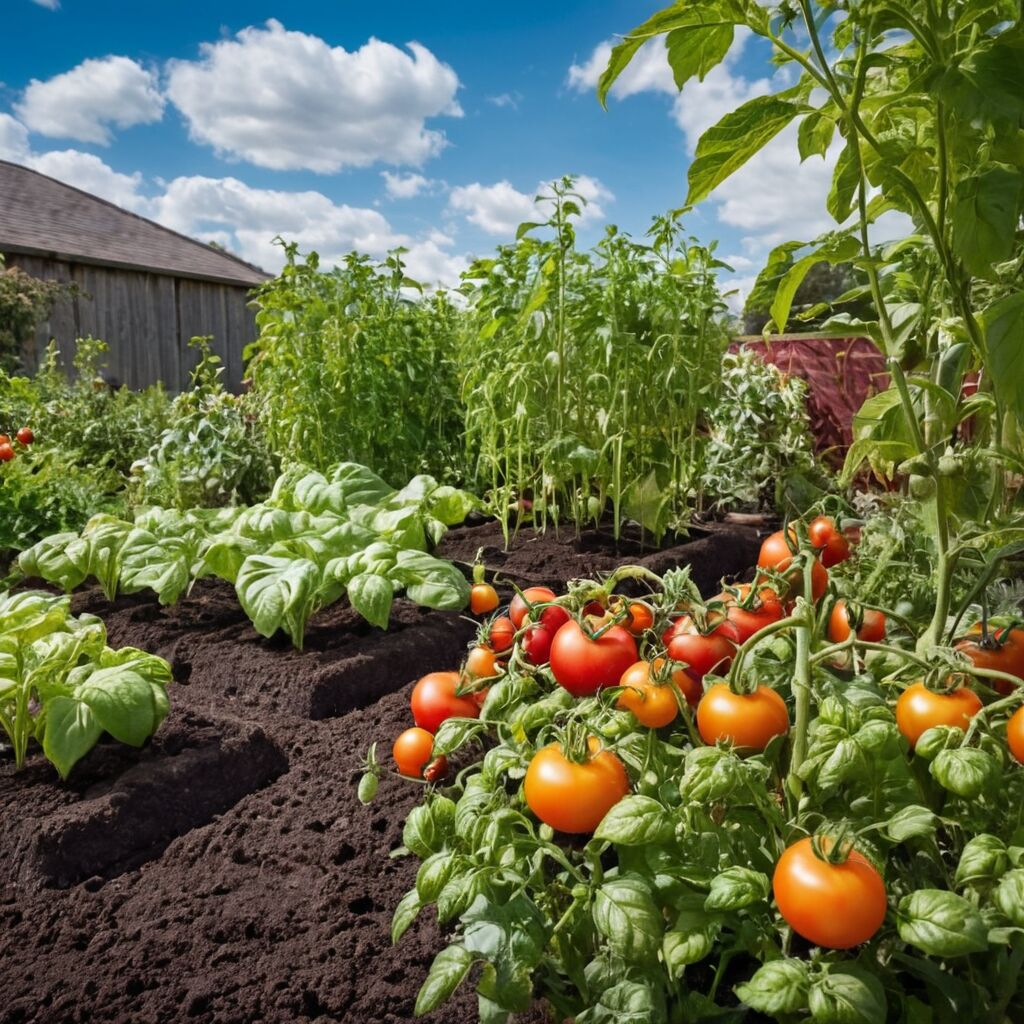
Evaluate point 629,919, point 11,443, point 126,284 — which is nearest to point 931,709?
point 629,919

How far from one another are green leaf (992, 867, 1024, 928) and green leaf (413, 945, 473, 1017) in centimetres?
52

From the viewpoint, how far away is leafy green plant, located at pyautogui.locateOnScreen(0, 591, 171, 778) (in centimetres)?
167

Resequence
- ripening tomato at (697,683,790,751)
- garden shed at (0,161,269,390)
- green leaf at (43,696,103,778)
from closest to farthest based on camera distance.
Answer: ripening tomato at (697,683,790,751), green leaf at (43,696,103,778), garden shed at (0,161,269,390)

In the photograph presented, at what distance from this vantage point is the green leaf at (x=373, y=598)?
2.16 m

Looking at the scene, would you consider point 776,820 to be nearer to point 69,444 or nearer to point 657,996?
point 657,996

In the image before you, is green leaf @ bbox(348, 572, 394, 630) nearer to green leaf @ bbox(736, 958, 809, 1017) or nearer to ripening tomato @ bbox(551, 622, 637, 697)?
ripening tomato @ bbox(551, 622, 637, 697)

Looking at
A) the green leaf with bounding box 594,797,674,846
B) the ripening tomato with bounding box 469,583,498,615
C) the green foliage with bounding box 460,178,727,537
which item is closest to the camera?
the green leaf with bounding box 594,797,674,846

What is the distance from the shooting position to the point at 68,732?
1.66m

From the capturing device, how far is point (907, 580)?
182cm

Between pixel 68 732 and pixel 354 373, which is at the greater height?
pixel 354 373

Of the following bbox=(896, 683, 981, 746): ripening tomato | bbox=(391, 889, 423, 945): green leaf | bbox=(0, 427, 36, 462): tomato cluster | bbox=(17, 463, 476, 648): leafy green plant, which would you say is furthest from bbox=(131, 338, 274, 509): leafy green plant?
bbox=(896, 683, 981, 746): ripening tomato

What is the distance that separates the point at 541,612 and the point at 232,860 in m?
0.66

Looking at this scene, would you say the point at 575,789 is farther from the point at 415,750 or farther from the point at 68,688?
the point at 68,688

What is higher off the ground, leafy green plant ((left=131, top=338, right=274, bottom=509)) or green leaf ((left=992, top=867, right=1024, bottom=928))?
leafy green plant ((left=131, top=338, right=274, bottom=509))
